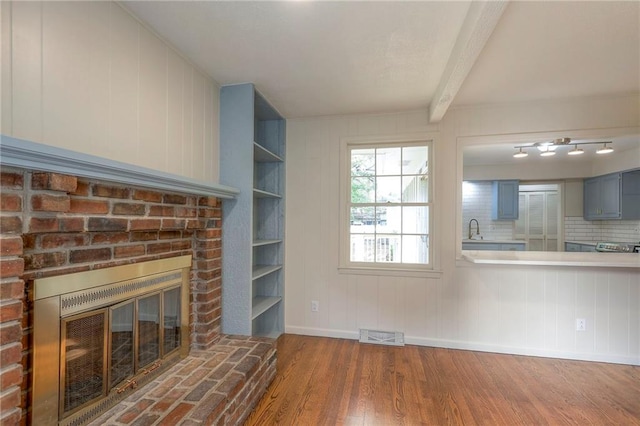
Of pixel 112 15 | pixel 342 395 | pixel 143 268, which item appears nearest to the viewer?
pixel 112 15

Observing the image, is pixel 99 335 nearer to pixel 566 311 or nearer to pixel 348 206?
pixel 348 206

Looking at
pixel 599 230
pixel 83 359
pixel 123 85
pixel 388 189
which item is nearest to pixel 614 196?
pixel 599 230

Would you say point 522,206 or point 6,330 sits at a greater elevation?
point 522,206

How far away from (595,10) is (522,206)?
5466mm

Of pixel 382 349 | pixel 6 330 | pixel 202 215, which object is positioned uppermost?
pixel 202 215

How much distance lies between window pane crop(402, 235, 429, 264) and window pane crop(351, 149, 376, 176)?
2.70ft

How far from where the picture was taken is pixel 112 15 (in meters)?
1.51

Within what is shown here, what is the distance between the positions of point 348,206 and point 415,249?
840 millimetres

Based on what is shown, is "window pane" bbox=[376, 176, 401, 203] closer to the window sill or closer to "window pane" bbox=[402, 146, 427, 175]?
"window pane" bbox=[402, 146, 427, 175]

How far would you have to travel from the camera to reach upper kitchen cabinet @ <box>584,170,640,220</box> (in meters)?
4.46

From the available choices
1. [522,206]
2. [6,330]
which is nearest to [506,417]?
[6,330]

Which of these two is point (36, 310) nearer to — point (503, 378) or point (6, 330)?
point (6, 330)

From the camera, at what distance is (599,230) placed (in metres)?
5.39

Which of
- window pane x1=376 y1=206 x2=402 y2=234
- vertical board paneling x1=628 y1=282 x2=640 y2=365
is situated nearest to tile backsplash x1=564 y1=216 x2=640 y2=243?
vertical board paneling x1=628 y1=282 x2=640 y2=365
